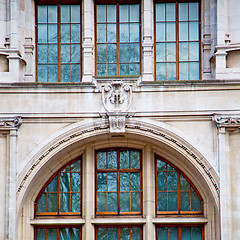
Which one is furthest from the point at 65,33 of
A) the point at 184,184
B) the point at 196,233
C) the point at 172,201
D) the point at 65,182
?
the point at 196,233

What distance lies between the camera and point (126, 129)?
1828 centimetres

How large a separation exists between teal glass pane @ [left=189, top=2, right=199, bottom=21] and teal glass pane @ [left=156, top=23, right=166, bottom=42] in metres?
0.83

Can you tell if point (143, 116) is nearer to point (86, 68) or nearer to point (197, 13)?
point (86, 68)

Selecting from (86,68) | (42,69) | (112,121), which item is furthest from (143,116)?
(42,69)

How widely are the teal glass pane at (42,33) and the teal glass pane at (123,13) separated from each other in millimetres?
2217

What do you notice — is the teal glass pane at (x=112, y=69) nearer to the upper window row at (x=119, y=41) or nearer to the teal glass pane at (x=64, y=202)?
the upper window row at (x=119, y=41)

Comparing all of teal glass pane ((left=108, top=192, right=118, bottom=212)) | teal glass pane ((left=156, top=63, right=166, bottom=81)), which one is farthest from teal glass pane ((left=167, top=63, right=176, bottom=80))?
teal glass pane ((left=108, top=192, right=118, bottom=212))

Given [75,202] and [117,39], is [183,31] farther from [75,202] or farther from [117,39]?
[75,202]

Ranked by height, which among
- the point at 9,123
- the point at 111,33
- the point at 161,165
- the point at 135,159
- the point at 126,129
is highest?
the point at 111,33

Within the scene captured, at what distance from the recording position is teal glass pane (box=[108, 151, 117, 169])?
1917 centimetres

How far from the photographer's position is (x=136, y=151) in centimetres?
1920

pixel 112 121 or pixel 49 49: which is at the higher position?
pixel 49 49

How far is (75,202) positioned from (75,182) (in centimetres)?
56

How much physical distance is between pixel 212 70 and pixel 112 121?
10.5 feet
